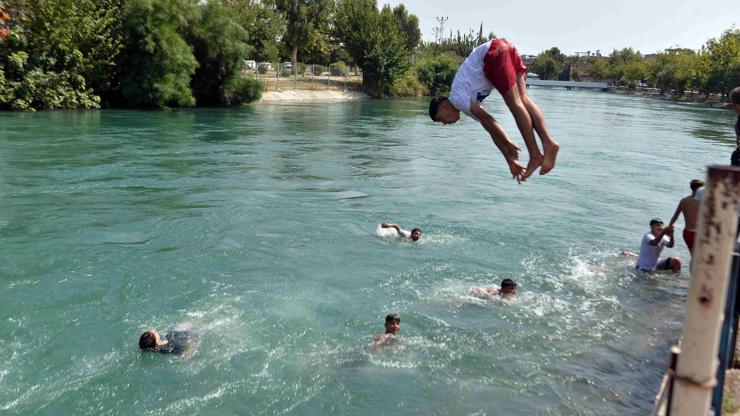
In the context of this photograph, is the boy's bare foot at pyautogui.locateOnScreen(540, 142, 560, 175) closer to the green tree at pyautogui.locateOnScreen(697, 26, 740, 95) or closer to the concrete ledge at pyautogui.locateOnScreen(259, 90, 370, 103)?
the concrete ledge at pyautogui.locateOnScreen(259, 90, 370, 103)

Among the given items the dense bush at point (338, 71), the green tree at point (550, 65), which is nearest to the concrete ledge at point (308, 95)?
the dense bush at point (338, 71)

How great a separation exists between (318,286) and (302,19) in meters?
64.2

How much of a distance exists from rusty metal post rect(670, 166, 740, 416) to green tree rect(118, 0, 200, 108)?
138ft

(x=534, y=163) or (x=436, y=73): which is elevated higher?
(x=436, y=73)

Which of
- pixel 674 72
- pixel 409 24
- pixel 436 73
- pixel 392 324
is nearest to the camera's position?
pixel 392 324

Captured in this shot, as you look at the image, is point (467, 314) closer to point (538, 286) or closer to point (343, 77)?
point (538, 286)

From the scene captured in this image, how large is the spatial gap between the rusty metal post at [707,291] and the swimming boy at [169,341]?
769 centimetres

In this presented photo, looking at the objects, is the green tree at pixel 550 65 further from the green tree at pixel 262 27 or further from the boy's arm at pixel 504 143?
the boy's arm at pixel 504 143

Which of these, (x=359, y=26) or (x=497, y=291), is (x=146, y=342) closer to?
(x=497, y=291)

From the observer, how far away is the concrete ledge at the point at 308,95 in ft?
185

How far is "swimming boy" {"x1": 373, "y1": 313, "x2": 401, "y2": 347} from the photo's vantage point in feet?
31.4

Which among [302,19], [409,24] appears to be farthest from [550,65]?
[302,19]

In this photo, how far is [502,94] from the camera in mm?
6129

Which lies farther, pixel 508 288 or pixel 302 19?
pixel 302 19
